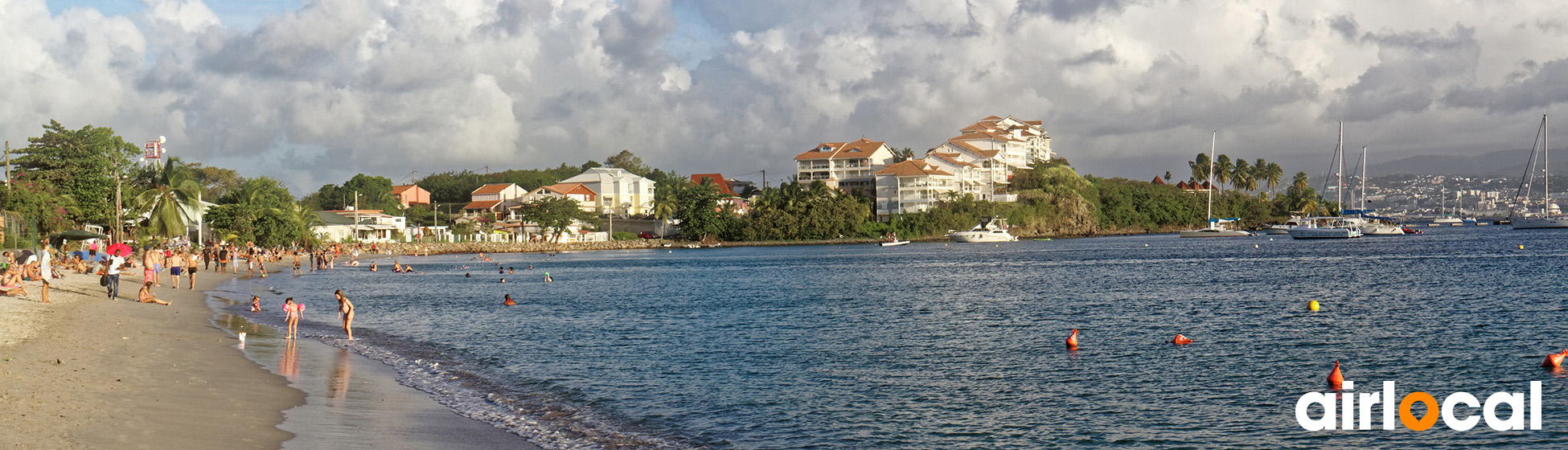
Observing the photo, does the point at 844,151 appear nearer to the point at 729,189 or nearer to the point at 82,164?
the point at 729,189

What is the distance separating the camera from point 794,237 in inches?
5325

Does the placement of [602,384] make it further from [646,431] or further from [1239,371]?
[1239,371]

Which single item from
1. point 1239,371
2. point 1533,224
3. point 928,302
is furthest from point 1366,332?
point 1533,224

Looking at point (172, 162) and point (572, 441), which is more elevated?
point (172, 162)

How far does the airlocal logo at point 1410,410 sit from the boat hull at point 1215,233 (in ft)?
423

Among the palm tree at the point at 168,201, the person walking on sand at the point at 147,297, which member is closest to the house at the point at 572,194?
the palm tree at the point at 168,201

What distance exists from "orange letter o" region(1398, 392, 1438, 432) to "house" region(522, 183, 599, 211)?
403ft

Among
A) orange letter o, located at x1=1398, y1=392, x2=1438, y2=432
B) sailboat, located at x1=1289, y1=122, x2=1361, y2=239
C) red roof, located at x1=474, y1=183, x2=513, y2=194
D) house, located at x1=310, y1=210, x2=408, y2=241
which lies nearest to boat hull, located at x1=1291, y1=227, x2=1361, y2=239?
sailboat, located at x1=1289, y1=122, x2=1361, y2=239

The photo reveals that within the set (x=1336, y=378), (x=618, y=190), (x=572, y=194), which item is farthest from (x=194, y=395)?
(x=618, y=190)

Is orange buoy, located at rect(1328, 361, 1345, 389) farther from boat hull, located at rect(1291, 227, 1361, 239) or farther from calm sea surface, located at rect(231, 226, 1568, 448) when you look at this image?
boat hull, located at rect(1291, 227, 1361, 239)

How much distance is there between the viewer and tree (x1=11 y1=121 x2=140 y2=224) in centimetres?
6362

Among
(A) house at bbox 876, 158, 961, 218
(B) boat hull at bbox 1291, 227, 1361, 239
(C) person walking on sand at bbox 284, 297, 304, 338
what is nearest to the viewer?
(C) person walking on sand at bbox 284, 297, 304, 338

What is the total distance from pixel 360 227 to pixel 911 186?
67.4 meters

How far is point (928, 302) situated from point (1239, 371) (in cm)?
1908
